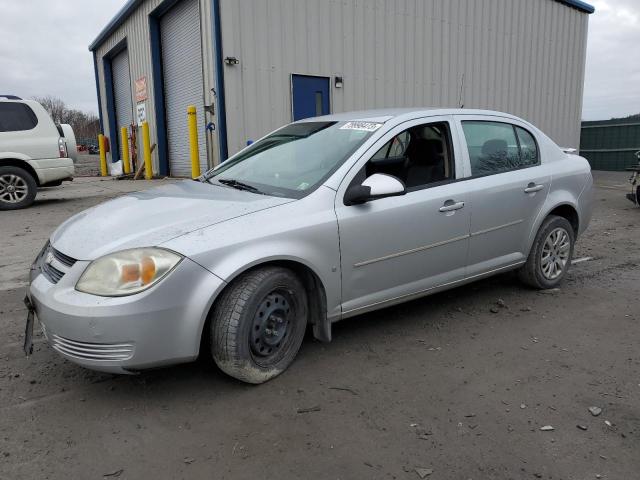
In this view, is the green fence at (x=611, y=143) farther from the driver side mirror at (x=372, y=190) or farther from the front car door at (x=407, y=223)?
the driver side mirror at (x=372, y=190)

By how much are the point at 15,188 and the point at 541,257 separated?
8.79 meters

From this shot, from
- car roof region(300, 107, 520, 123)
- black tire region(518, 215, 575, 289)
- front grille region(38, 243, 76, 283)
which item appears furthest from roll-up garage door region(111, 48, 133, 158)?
black tire region(518, 215, 575, 289)

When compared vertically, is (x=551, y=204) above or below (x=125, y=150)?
below

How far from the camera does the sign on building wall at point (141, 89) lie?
50.6 ft

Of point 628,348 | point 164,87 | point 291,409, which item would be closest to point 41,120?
Answer: point 164,87

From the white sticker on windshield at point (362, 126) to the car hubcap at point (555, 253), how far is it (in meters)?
1.92

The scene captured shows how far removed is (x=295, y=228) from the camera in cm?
286

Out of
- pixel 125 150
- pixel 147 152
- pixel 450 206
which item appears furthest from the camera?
pixel 125 150

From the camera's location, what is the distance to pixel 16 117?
9195 mm

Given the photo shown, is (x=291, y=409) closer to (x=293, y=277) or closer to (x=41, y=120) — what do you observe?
(x=293, y=277)

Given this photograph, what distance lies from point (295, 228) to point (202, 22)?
9.38 metres

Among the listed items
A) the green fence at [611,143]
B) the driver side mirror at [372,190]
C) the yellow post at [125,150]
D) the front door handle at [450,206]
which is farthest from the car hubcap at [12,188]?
the green fence at [611,143]

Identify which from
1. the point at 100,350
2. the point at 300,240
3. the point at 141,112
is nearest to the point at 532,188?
the point at 300,240

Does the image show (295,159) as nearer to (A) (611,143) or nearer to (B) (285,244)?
(B) (285,244)
